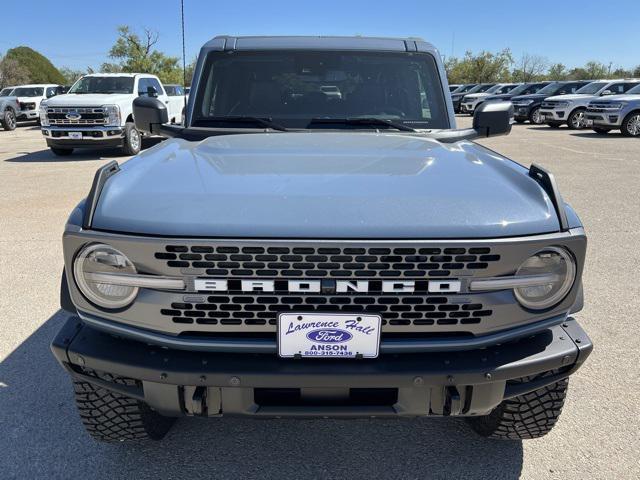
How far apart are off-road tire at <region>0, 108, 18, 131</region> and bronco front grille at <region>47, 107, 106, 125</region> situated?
10.2m

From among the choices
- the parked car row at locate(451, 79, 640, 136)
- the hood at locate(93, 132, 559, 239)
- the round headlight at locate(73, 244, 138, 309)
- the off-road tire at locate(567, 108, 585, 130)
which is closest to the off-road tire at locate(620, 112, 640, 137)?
the parked car row at locate(451, 79, 640, 136)

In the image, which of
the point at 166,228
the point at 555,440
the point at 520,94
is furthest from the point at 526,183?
the point at 520,94

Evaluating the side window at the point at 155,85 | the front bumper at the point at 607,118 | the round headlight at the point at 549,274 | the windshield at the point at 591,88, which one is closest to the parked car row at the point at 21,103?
the side window at the point at 155,85

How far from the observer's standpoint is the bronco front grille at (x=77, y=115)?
39.7 ft

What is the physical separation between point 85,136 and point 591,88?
1711 cm

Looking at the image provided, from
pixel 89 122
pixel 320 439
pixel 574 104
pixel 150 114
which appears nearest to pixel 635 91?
pixel 574 104

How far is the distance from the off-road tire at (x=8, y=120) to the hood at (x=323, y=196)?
21.2 meters

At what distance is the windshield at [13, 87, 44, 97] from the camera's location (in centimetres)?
2282

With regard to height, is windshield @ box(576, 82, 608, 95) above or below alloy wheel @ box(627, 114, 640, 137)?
above

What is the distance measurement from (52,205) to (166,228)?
679 centimetres

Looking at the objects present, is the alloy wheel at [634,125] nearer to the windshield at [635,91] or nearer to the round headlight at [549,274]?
the windshield at [635,91]

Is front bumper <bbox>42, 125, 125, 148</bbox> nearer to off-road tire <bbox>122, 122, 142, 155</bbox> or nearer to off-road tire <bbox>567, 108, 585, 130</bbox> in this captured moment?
off-road tire <bbox>122, 122, 142, 155</bbox>

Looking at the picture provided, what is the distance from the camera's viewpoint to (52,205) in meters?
7.84

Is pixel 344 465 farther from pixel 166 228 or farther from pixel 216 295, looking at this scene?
pixel 166 228
